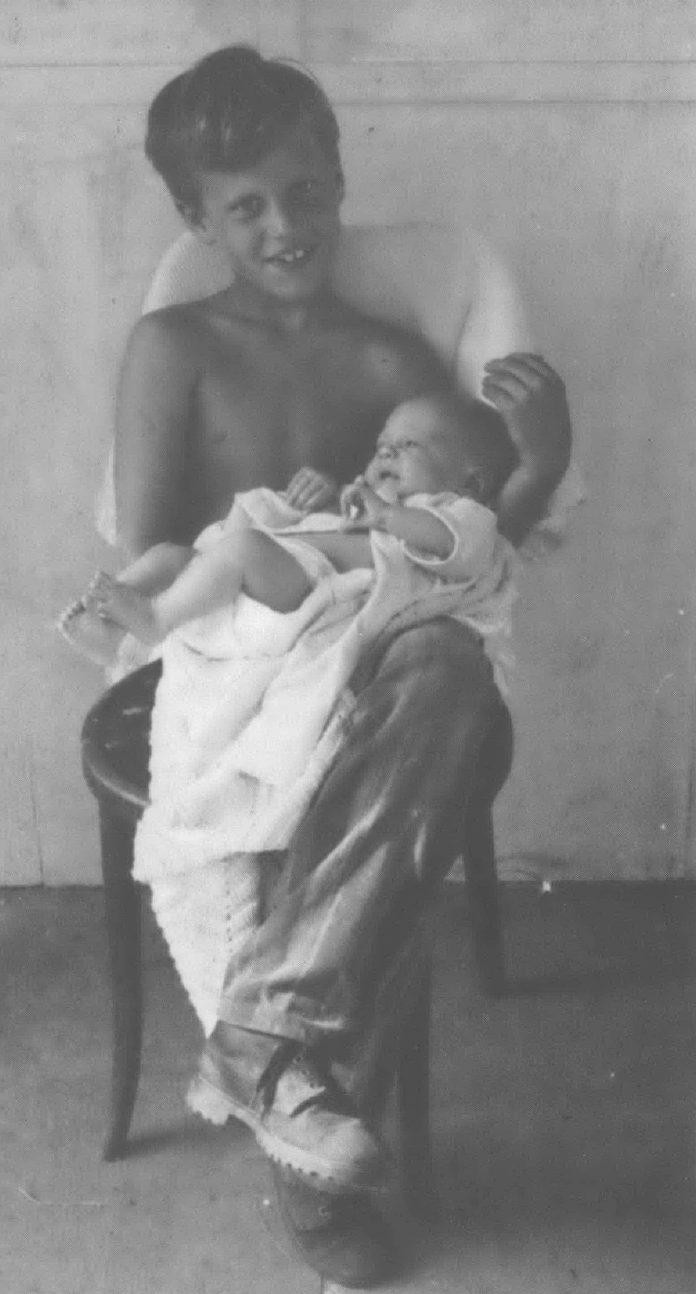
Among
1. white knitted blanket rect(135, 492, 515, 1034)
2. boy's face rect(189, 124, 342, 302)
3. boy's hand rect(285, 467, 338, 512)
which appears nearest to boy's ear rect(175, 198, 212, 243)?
boy's face rect(189, 124, 342, 302)

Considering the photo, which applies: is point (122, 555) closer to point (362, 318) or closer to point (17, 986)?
point (362, 318)

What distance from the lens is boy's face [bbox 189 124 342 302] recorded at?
136cm

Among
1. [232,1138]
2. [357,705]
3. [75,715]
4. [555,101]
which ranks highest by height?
[555,101]

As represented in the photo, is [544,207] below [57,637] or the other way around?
the other way around

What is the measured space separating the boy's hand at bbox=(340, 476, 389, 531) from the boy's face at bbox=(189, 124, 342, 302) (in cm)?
20

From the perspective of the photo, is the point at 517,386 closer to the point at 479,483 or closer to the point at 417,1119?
the point at 479,483

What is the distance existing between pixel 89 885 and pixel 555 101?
Result: 946 millimetres

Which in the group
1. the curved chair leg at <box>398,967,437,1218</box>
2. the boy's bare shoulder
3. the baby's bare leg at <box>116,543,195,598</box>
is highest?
the boy's bare shoulder

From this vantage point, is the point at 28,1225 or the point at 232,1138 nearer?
the point at 28,1225

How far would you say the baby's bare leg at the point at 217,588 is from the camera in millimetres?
1307

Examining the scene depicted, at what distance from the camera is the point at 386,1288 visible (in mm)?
1328

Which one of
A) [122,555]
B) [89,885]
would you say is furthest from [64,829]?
[122,555]

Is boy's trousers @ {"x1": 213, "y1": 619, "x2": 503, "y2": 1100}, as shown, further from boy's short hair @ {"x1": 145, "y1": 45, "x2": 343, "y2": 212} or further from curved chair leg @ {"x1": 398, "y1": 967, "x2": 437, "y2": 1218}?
boy's short hair @ {"x1": 145, "y1": 45, "x2": 343, "y2": 212}

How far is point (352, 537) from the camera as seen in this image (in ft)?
4.36
